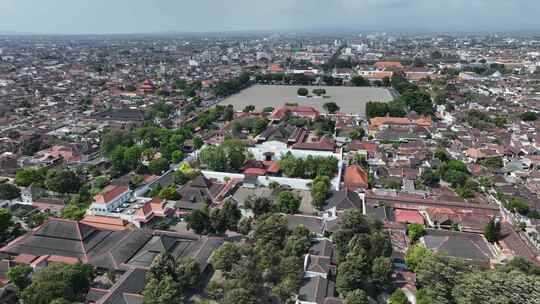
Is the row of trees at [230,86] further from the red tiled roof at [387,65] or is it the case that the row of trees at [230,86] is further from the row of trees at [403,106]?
the red tiled roof at [387,65]

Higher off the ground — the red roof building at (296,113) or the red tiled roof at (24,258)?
the red roof building at (296,113)

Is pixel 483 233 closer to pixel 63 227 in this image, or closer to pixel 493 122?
pixel 63 227

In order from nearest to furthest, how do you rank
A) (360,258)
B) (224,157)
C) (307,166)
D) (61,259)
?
(360,258)
(61,259)
(307,166)
(224,157)

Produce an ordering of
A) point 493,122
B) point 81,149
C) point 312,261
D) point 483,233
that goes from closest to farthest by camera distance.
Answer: point 312,261
point 483,233
point 81,149
point 493,122

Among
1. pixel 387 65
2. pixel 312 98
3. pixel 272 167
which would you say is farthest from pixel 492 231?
pixel 387 65

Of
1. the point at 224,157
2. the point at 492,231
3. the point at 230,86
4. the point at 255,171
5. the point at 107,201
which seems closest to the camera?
the point at 492,231

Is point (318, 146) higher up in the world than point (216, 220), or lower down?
higher up

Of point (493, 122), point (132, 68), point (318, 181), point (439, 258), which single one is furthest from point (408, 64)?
point (439, 258)

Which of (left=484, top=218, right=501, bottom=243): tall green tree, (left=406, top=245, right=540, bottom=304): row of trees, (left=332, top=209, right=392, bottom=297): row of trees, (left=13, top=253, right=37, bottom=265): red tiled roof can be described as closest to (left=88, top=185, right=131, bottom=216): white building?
(left=13, top=253, right=37, bottom=265): red tiled roof

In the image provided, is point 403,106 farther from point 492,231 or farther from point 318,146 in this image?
point 492,231

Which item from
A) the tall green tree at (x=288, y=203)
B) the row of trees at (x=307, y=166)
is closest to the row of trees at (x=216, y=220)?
the tall green tree at (x=288, y=203)

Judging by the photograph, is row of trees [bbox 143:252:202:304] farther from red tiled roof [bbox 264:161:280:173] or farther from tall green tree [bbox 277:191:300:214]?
red tiled roof [bbox 264:161:280:173]
